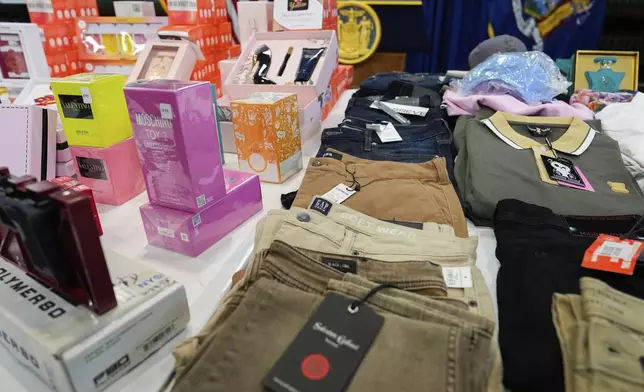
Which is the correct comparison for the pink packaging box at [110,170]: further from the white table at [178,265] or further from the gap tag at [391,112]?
the gap tag at [391,112]

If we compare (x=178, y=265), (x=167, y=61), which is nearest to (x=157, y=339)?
(x=178, y=265)

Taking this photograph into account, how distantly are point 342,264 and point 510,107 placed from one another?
0.96m

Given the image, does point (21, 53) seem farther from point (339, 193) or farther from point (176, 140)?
point (339, 193)

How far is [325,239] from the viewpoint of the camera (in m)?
0.87

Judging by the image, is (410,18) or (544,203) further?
(410,18)

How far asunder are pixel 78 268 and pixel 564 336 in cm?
Result: 71

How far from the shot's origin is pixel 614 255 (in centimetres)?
77

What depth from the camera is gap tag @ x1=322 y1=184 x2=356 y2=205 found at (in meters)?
1.05

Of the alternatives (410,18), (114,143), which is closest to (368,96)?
(114,143)

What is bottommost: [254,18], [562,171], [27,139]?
[562,171]

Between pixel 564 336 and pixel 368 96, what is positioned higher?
pixel 368 96

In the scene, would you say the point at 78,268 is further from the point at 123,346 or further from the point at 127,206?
the point at 127,206

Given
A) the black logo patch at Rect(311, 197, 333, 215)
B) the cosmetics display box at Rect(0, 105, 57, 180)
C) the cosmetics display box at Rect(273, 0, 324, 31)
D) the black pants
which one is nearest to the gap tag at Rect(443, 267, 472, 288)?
the black pants

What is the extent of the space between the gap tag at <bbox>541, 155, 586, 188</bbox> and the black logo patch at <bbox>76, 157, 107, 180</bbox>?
1096mm
